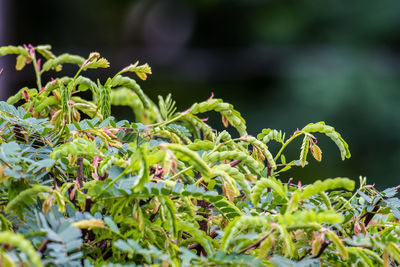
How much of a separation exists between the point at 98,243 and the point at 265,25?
14.0 ft

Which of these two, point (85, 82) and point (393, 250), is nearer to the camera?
point (393, 250)

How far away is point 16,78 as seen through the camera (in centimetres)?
476

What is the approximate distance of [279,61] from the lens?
15.1ft

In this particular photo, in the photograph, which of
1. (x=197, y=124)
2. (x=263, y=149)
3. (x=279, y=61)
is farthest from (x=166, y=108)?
(x=279, y=61)

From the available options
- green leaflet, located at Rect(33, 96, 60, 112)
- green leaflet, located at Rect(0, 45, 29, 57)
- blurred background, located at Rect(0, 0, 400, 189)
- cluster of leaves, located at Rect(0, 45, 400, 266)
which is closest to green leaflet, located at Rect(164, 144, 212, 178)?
cluster of leaves, located at Rect(0, 45, 400, 266)

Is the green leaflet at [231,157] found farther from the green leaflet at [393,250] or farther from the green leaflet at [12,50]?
the green leaflet at [12,50]

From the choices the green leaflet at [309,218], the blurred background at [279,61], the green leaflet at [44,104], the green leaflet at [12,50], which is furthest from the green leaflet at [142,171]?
the blurred background at [279,61]

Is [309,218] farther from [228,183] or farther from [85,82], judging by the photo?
[85,82]

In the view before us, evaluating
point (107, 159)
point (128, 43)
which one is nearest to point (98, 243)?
point (107, 159)

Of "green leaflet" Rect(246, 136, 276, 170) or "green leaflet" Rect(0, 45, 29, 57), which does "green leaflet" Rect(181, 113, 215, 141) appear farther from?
"green leaflet" Rect(0, 45, 29, 57)

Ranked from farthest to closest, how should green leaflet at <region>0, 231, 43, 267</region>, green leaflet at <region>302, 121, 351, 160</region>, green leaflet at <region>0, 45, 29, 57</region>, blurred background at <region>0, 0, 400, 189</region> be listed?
blurred background at <region>0, 0, 400, 189</region> → green leaflet at <region>0, 45, 29, 57</region> → green leaflet at <region>302, 121, 351, 160</region> → green leaflet at <region>0, 231, 43, 267</region>

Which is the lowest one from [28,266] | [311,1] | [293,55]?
[28,266]

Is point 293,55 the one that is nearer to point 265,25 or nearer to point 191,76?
point 265,25

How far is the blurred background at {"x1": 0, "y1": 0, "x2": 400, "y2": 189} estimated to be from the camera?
12.7ft
